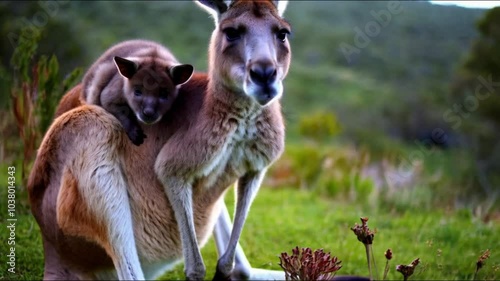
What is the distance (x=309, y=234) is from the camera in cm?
739

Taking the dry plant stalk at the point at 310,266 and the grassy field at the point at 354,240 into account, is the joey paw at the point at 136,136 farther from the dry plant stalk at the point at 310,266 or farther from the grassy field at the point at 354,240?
the dry plant stalk at the point at 310,266

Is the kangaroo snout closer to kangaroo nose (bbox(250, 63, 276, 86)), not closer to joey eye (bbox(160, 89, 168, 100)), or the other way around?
kangaroo nose (bbox(250, 63, 276, 86))

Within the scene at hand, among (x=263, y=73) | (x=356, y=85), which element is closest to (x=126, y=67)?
(x=263, y=73)

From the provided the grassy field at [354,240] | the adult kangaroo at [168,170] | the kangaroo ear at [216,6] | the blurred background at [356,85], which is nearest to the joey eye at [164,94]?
the adult kangaroo at [168,170]

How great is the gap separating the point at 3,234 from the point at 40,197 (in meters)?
0.91

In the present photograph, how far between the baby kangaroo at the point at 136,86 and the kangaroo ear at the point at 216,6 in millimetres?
462

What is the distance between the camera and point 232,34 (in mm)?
4789

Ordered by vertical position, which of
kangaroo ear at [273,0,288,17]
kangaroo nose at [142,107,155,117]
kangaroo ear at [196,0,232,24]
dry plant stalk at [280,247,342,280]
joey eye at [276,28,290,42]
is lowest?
dry plant stalk at [280,247,342,280]

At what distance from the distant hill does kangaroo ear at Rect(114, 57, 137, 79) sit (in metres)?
9.45

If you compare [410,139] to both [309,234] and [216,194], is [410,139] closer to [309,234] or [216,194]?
[309,234]

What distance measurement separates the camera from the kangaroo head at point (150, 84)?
211 inches

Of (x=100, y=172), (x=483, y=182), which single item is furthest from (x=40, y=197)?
(x=483, y=182)

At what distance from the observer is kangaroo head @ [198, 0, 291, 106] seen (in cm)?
443

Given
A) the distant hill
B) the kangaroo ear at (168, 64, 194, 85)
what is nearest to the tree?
the distant hill
